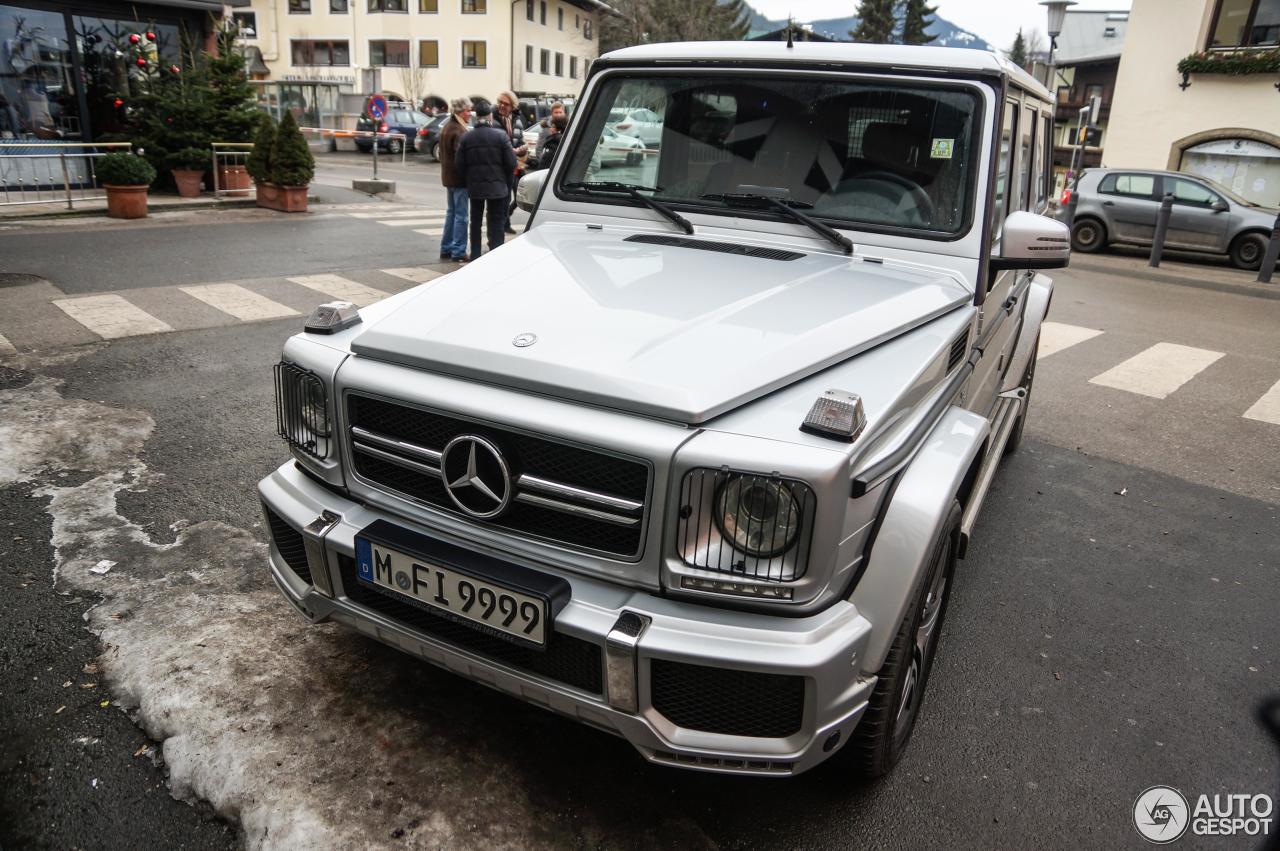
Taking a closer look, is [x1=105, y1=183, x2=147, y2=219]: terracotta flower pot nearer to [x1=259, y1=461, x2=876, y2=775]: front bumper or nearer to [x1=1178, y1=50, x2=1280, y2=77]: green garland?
[x1=259, y1=461, x2=876, y2=775]: front bumper

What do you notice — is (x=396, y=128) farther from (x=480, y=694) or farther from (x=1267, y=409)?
(x=480, y=694)

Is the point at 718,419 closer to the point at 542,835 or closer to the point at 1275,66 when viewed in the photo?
the point at 542,835

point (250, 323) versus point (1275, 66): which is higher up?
point (1275, 66)

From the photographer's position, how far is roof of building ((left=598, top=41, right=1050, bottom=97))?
11.1 feet

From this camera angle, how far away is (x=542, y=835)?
2.46 m

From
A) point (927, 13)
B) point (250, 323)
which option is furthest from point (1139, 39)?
point (927, 13)

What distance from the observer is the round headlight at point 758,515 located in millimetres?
2074

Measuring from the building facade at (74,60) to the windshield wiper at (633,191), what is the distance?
14081 millimetres

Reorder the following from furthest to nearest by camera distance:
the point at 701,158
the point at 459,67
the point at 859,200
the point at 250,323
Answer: the point at 459,67, the point at 250,323, the point at 701,158, the point at 859,200

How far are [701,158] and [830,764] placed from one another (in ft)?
7.85

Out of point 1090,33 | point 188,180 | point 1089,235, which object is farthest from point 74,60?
point 1090,33

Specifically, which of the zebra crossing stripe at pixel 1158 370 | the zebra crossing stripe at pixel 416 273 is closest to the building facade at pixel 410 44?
the zebra crossing stripe at pixel 416 273

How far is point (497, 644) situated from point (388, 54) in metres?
53.6

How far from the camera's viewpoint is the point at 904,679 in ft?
8.39
